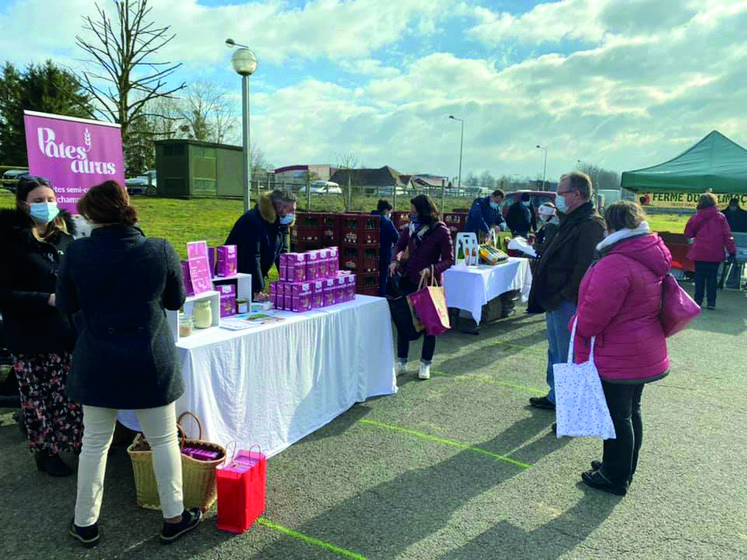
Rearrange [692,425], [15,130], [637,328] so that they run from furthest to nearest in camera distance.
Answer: [15,130]
[692,425]
[637,328]

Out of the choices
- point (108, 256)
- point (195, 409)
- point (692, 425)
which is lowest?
point (692, 425)

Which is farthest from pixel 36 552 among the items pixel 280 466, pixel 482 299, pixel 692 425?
pixel 482 299

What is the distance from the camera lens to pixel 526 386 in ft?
15.9

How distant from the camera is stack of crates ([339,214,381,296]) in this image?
5492mm

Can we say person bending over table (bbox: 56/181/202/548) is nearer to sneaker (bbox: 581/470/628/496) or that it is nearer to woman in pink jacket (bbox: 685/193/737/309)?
sneaker (bbox: 581/470/628/496)

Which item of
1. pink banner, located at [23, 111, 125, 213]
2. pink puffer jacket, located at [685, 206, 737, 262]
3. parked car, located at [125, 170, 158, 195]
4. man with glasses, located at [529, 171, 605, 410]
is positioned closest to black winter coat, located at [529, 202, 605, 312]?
man with glasses, located at [529, 171, 605, 410]

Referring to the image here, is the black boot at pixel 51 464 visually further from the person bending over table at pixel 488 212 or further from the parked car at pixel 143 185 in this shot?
the parked car at pixel 143 185

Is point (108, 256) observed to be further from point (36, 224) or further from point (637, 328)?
point (637, 328)

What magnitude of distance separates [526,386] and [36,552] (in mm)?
3885

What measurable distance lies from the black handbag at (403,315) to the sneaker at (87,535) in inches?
114

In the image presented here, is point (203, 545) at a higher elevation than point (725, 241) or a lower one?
lower

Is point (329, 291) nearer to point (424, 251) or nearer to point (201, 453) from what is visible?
point (424, 251)

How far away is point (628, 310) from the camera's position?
9.14 feet

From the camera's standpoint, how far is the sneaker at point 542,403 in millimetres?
4289
